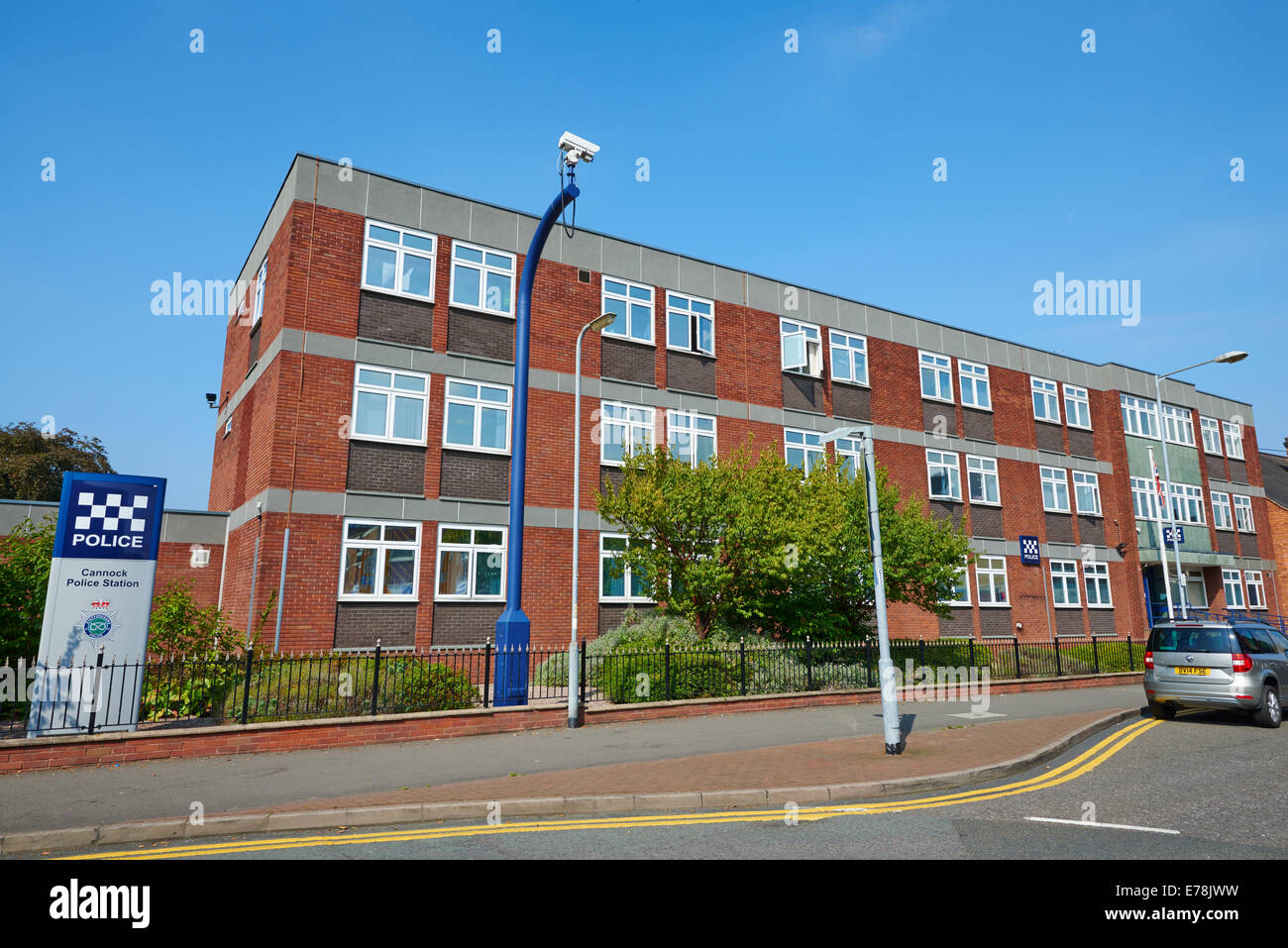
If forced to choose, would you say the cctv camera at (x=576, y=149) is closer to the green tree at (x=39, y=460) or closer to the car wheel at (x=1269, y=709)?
the car wheel at (x=1269, y=709)

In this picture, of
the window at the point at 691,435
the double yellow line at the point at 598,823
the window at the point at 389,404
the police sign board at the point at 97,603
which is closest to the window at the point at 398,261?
the window at the point at 389,404

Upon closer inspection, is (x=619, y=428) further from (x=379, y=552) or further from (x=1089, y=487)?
(x=1089, y=487)

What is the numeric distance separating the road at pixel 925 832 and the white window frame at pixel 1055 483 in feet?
81.3

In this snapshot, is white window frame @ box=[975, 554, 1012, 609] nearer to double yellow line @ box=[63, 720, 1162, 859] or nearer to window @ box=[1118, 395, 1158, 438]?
window @ box=[1118, 395, 1158, 438]

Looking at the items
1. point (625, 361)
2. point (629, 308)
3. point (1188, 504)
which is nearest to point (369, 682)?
point (625, 361)

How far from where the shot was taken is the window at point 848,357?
90.8 feet

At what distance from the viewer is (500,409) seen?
2109 cm

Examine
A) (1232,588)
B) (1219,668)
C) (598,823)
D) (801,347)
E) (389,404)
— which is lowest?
(598,823)

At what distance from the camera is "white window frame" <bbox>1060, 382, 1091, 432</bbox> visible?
34250mm

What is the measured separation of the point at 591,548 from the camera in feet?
70.2

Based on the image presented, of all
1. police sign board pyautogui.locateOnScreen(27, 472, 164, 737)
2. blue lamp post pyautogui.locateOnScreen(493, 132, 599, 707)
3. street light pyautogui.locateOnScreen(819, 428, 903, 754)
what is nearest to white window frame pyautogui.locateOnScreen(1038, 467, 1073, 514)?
street light pyautogui.locateOnScreen(819, 428, 903, 754)

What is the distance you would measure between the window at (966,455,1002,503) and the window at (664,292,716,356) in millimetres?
12255

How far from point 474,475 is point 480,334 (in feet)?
12.8
